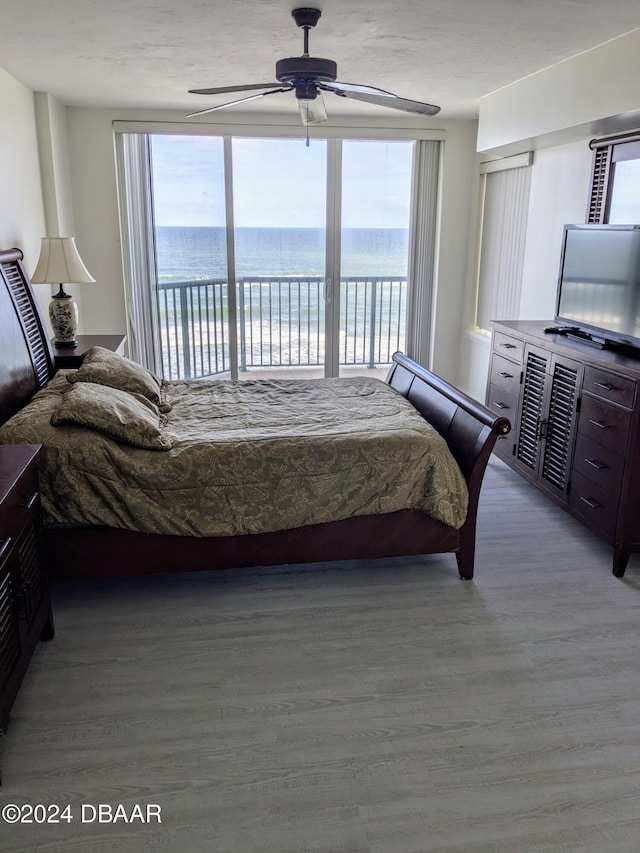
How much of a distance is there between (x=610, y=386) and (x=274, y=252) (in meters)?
3.68

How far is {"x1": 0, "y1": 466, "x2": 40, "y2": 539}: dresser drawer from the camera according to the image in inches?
76.5

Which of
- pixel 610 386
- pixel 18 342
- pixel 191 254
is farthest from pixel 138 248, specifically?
pixel 610 386

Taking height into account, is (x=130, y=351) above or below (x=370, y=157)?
below

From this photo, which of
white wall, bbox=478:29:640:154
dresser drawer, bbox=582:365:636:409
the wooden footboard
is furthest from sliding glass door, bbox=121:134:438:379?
dresser drawer, bbox=582:365:636:409

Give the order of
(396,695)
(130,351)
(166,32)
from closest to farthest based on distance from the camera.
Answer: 1. (396,695)
2. (166,32)
3. (130,351)

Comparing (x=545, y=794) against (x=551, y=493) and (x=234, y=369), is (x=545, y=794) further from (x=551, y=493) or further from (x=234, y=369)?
(x=234, y=369)

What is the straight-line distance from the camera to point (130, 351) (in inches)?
229

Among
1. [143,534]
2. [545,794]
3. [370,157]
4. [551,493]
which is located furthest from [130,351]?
[545,794]

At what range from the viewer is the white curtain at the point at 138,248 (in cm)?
546

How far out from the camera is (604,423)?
3094mm

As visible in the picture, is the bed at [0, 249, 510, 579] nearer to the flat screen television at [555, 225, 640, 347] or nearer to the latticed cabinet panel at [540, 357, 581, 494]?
the latticed cabinet panel at [540, 357, 581, 494]

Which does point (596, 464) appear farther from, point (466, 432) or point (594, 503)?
point (466, 432)

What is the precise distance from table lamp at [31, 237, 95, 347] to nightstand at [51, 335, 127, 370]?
0.34 feet

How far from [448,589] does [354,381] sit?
147 cm
